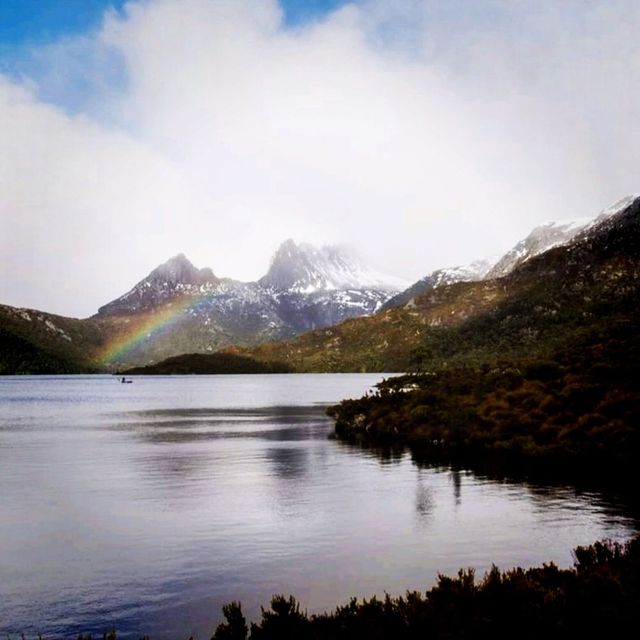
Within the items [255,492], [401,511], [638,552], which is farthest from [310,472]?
[638,552]

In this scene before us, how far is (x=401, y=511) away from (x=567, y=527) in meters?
7.41

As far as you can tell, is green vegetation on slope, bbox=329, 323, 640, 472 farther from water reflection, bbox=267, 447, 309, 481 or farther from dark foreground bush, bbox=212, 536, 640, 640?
dark foreground bush, bbox=212, 536, 640, 640

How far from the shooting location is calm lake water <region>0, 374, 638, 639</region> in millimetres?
18578

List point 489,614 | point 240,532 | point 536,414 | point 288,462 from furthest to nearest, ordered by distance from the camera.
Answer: point 536,414, point 288,462, point 240,532, point 489,614

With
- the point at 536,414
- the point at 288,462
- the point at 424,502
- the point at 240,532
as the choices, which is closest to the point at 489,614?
the point at 240,532

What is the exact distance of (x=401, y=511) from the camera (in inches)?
1187

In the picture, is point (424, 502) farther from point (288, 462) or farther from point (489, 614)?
point (489, 614)

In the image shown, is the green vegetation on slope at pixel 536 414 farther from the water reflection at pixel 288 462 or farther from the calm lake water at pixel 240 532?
the water reflection at pixel 288 462

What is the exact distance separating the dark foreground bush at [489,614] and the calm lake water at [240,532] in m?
3.42

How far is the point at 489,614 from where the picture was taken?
44.8ft

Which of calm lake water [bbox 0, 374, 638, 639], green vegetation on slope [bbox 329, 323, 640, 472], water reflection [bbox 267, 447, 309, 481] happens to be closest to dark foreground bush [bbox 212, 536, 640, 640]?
calm lake water [bbox 0, 374, 638, 639]

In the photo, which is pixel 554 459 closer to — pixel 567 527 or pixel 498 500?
pixel 498 500

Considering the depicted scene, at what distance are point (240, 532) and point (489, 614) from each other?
1465 cm

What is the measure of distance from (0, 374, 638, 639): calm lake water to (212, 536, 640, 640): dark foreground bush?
3.42 meters
